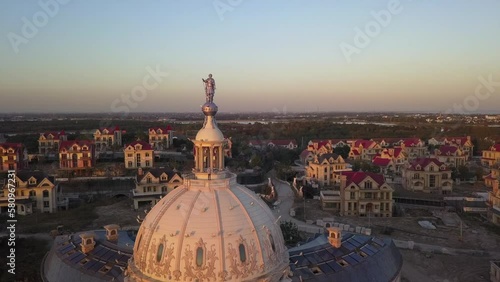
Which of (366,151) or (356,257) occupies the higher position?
(366,151)

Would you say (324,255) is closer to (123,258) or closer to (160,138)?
(123,258)

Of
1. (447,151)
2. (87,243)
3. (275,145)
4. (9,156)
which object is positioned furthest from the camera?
(275,145)

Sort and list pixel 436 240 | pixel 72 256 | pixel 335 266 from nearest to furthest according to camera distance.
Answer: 1. pixel 335 266
2. pixel 72 256
3. pixel 436 240

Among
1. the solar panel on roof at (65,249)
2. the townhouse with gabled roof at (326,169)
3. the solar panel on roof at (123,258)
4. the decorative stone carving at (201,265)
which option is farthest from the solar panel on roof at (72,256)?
the townhouse with gabled roof at (326,169)

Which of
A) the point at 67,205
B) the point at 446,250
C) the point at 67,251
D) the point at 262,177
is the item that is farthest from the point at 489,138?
the point at 67,251

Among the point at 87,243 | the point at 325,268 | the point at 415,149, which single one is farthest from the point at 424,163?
the point at 87,243

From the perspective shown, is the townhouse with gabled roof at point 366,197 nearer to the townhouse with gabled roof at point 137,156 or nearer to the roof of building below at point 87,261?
the roof of building below at point 87,261
